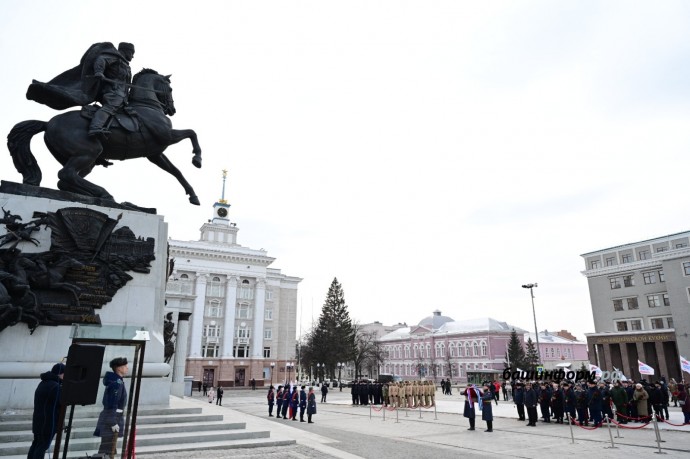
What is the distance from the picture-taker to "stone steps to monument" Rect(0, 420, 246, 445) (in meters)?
6.74

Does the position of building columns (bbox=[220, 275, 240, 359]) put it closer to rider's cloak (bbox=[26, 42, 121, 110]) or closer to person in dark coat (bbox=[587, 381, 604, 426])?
person in dark coat (bbox=[587, 381, 604, 426])

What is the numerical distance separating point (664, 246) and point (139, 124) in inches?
2339

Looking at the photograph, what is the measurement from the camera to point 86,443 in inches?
252

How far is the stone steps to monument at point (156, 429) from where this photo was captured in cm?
674

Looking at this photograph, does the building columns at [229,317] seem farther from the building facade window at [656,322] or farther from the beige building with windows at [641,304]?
the building facade window at [656,322]

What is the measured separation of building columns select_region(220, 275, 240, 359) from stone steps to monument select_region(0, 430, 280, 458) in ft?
174

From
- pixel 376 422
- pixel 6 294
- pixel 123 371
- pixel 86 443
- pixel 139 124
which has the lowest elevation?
pixel 376 422

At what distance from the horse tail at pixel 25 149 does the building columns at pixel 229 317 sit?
52489mm

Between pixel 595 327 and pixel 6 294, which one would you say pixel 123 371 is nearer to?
pixel 6 294

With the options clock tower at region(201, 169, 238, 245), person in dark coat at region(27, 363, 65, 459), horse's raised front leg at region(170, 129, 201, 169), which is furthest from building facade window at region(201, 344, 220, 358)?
person in dark coat at region(27, 363, 65, 459)

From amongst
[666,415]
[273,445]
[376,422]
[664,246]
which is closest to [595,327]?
[664,246]

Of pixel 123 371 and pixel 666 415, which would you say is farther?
pixel 666 415

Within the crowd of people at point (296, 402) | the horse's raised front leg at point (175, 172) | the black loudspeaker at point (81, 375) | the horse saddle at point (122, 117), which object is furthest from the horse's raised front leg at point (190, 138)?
the crowd of people at point (296, 402)

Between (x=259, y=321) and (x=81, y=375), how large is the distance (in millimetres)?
58880
